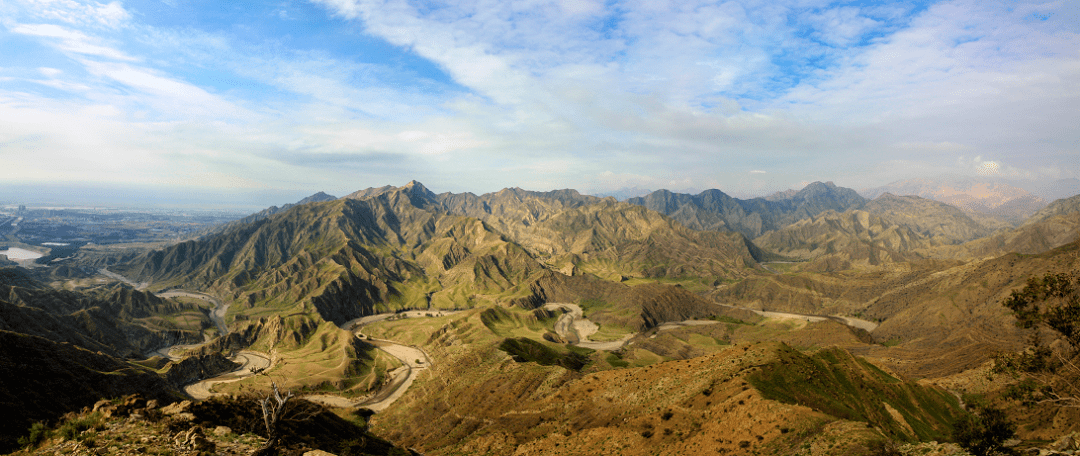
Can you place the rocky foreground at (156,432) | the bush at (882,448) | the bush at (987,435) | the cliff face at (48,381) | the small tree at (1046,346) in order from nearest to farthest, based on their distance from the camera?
the rocky foreground at (156,432), the small tree at (1046,346), the bush at (987,435), the bush at (882,448), the cliff face at (48,381)

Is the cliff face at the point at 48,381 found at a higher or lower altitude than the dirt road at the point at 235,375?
higher

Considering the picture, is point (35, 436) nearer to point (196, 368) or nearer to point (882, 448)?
point (882, 448)

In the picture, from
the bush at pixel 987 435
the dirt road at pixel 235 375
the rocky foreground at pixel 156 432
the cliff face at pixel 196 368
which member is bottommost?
the dirt road at pixel 235 375

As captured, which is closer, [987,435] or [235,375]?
[987,435]

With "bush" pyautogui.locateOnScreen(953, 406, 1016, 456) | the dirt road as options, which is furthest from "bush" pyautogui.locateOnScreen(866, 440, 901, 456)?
the dirt road

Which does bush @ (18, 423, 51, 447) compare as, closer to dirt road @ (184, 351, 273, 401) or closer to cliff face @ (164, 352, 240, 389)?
dirt road @ (184, 351, 273, 401)

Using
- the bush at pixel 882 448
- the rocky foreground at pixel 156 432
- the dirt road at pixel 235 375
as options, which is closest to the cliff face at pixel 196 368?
the dirt road at pixel 235 375

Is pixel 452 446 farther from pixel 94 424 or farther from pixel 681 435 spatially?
pixel 94 424

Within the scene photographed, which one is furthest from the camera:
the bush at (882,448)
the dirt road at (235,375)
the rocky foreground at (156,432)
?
the dirt road at (235,375)

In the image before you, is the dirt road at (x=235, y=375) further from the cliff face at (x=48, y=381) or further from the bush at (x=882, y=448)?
the bush at (x=882, y=448)

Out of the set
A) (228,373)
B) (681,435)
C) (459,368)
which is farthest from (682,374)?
(228,373)

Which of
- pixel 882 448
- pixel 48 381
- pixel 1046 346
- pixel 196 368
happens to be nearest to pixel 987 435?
pixel 882 448
